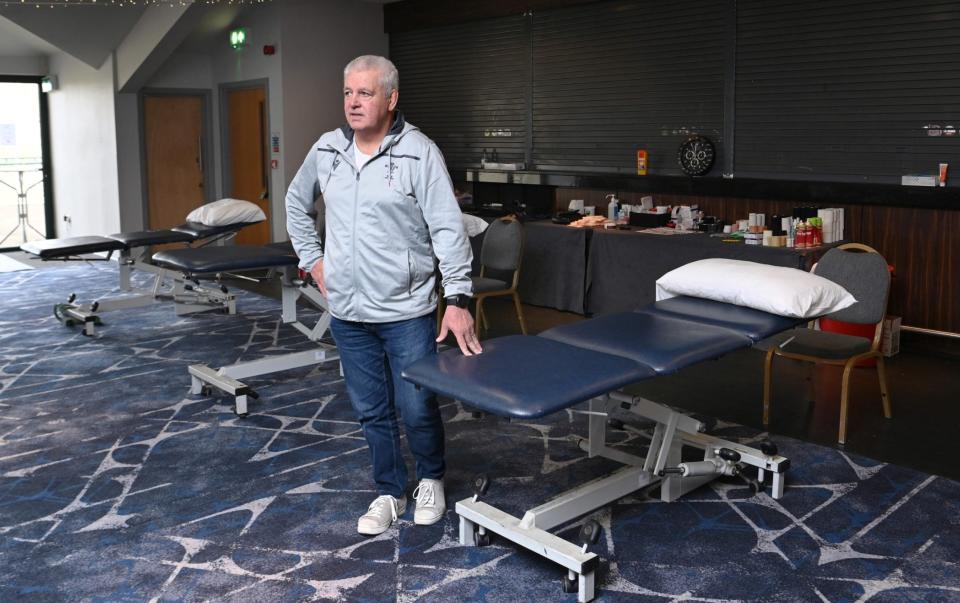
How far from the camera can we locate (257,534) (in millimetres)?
3176

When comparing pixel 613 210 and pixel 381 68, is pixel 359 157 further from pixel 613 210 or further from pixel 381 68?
pixel 613 210

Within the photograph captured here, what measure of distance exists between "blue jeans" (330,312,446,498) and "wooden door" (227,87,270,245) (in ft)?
22.4

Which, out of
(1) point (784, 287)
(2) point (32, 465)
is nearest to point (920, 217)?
(1) point (784, 287)

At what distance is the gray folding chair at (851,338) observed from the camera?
4277mm

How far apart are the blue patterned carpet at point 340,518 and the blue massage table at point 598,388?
0.39ft

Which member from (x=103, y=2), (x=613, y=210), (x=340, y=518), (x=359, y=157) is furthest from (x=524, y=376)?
(x=103, y=2)

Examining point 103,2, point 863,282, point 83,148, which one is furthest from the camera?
point 83,148

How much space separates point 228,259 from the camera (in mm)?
5020

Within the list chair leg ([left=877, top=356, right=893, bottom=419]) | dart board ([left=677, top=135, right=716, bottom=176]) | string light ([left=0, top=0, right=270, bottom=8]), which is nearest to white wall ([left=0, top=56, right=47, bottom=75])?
string light ([left=0, top=0, right=270, bottom=8])

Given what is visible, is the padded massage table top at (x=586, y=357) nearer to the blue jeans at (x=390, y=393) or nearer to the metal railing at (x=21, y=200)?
the blue jeans at (x=390, y=393)

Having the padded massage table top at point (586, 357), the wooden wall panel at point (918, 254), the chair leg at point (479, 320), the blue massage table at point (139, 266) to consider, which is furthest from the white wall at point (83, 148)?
the padded massage table top at point (586, 357)

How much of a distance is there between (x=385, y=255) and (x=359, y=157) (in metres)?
0.32

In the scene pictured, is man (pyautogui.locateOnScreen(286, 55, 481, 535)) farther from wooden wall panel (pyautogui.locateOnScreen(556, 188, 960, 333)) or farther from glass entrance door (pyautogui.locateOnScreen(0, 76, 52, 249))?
glass entrance door (pyautogui.locateOnScreen(0, 76, 52, 249))

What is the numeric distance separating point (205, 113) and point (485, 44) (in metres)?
3.58
